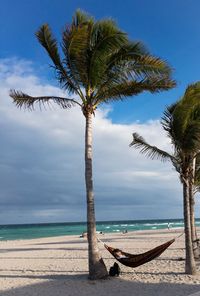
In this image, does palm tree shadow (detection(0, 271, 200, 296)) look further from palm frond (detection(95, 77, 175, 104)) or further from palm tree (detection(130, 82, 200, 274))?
palm frond (detection(95, 77, 175, 104))

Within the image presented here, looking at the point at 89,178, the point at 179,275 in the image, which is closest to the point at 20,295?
the point at 89,178

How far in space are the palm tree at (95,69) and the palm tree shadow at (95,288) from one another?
1.51ft

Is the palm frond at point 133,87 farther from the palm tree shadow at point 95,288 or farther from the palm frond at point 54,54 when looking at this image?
the palm tree shadow at point 95,288

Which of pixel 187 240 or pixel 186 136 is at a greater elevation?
pixel 186 136

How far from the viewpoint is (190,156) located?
426 inches

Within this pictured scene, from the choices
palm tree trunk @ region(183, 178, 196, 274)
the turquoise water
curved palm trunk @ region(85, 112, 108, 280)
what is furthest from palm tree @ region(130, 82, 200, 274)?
the turquoise water

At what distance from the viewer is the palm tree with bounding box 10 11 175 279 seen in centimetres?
988

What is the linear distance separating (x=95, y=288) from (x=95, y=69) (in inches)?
196

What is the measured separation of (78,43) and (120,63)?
122cm

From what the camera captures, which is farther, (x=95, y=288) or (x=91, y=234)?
(x=91, y=234)

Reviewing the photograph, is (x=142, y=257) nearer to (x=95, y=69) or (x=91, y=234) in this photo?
(x=91, y=234)

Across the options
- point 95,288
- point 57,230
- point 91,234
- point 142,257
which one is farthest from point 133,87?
point 57,230

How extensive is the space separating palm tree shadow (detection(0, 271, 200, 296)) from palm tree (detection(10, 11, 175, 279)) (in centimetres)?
46

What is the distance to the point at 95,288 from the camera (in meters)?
9.14
